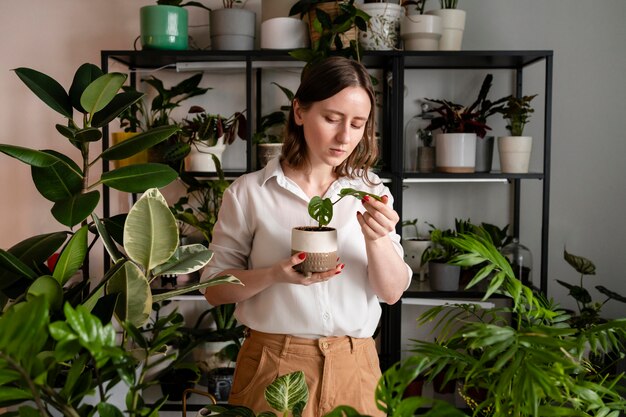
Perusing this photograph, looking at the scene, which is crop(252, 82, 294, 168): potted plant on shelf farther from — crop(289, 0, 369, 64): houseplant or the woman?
the woman

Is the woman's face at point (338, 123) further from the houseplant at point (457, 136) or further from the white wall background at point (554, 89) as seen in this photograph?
the white wall background at point (554, 89)

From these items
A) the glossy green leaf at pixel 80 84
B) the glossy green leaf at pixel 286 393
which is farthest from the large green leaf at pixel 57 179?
the glossy green leaf at pixel 286 393

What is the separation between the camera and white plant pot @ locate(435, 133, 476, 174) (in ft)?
8.81

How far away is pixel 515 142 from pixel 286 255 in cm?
147

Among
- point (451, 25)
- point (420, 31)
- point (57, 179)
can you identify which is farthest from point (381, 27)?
point (57, 179)

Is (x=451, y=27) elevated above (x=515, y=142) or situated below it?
above

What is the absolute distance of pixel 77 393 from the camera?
818 mm

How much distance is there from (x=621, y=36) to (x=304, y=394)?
2.56m

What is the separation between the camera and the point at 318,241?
1402 mm

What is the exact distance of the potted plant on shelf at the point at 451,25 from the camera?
272 cm

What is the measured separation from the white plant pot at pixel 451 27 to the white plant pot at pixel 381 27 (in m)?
0.19

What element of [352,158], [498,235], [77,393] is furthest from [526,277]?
[77,393]

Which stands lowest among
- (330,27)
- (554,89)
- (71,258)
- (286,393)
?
(286,393)

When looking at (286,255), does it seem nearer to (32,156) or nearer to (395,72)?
(32,156)
